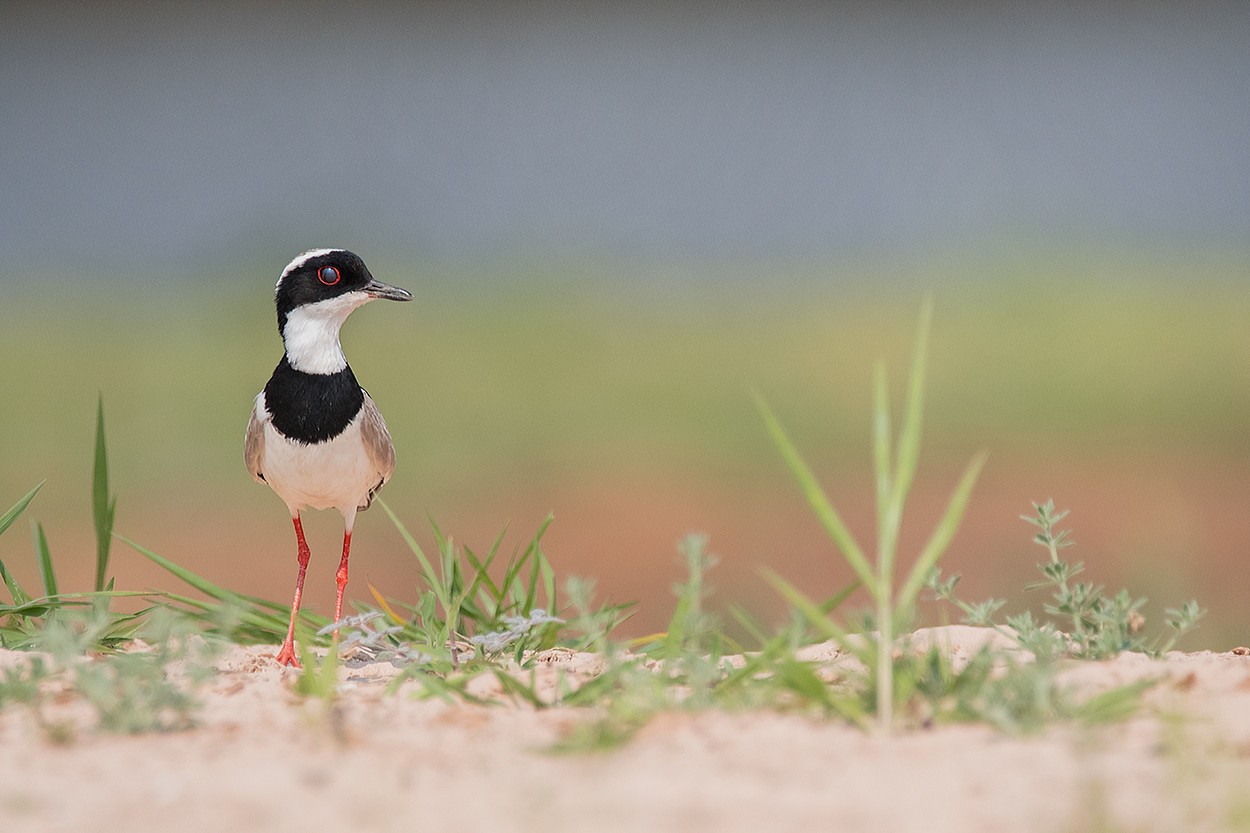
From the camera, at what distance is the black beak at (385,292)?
11.1ft

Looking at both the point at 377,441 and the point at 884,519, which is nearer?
the point at 884,519

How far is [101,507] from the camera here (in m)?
3.36

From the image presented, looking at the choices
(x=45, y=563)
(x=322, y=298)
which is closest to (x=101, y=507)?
(x=45, y=563)

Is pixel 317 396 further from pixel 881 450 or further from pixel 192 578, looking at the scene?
pixel 881 450

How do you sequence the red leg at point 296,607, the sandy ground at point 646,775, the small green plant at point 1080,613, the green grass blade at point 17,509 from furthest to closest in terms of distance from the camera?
the red leg at point 296,607 → the green grass blade at point 17,509 → the small green plant at point 1080,613 → the sandy ground at point 646,775

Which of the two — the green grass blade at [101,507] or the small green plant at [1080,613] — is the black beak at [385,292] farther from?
the small green plant at [1080,613]

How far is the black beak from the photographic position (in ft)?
11.1

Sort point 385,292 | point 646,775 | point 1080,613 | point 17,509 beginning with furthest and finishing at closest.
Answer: point 385,292 < point 17,509 < point 1080,613 < point 646,775

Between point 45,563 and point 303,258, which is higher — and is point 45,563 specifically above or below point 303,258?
below

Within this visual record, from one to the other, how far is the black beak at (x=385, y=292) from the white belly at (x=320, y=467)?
1.12 ft

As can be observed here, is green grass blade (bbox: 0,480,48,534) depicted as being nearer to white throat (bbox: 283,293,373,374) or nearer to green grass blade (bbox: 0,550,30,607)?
green grass blade (bbox: 0,550,30,607)

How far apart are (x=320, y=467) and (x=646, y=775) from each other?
2071 millimetres

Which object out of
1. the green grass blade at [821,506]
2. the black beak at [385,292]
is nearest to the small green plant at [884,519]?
the green grass blade at [821,506]

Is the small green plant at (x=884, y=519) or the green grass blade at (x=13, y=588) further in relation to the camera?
the green grass blade at (x=13, y=588)
